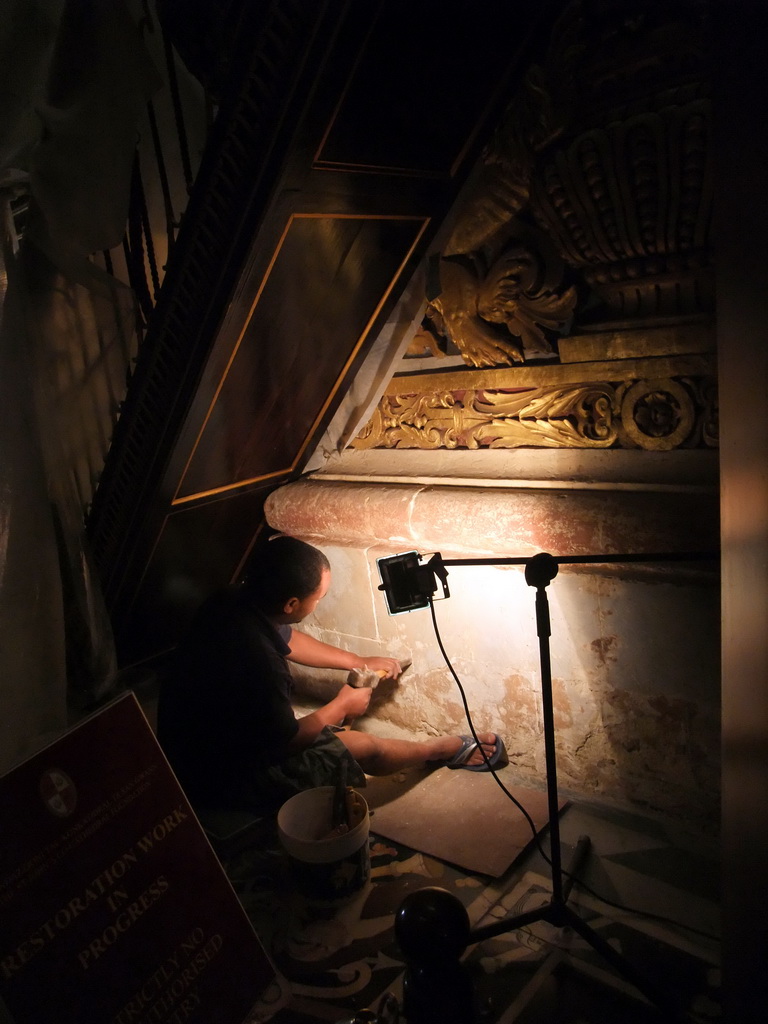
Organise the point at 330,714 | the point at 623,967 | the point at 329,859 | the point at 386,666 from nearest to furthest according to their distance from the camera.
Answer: the point at 623,967 < the point at 329,859 < the point at 330,714 < the point at 386,666

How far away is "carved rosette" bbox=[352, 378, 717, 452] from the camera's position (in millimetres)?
2156

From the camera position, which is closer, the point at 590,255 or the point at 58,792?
the point at 58,792

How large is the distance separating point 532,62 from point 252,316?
1.15 m

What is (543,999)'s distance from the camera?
1.73 metres

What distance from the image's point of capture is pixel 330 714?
2.66m

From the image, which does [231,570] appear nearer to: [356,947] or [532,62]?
[356,947]

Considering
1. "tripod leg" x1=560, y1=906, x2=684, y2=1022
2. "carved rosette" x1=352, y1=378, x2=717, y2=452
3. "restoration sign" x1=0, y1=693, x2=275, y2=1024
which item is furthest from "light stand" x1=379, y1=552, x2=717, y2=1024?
"carved rosette" x1=352, y1=378, x2=717, y2=452

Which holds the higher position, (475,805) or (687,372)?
(687,372)

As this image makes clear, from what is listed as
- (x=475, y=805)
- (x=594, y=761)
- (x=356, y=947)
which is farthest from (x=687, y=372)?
(x=356, y=947)

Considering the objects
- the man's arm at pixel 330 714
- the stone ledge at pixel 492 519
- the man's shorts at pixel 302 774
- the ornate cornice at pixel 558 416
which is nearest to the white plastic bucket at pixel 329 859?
the man's shorts at pixel 302 774

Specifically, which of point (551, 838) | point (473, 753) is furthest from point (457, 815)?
point (551, 838)

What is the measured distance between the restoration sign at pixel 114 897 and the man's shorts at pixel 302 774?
0.56 metres

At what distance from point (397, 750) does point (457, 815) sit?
335 mm

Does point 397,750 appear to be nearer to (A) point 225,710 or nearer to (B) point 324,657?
(B) point 324,657
